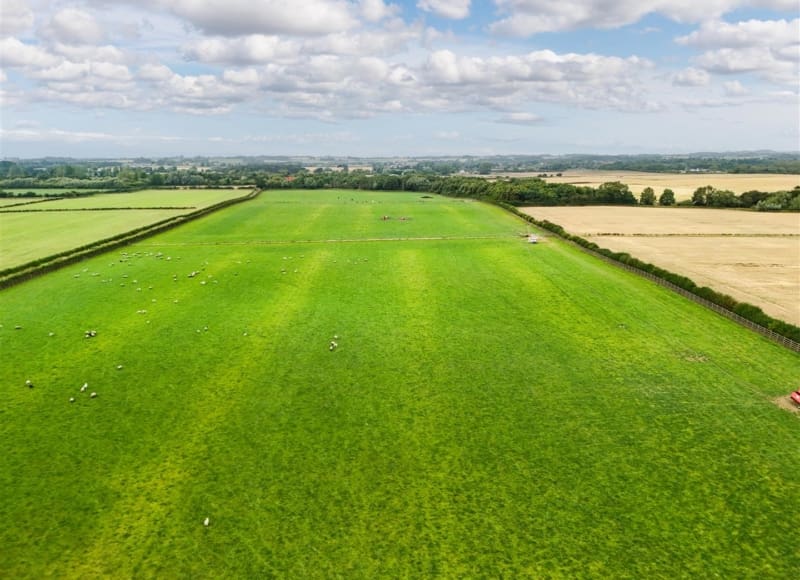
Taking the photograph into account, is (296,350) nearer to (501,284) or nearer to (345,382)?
(345,382)

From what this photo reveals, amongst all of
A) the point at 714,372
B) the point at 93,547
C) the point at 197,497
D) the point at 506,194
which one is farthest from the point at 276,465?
the point at 506,194

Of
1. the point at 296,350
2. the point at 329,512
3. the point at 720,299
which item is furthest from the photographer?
the point at 720,299

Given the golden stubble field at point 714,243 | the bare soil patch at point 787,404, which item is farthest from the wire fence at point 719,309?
the bare soil patch at point 787,404

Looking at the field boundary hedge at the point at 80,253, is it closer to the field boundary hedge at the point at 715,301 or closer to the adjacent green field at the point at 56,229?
the adjacent green field at the point at 56,229

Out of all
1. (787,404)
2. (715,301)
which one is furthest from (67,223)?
(787,404)

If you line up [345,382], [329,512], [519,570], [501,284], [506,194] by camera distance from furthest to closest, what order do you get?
[506,194] → [501,284] → [345,382] → [329,512] → [519,570]

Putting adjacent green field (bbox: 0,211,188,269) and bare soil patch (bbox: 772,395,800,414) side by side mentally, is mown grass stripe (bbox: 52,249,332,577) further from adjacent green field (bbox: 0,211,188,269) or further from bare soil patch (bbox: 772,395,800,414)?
adjacent green field (bbox: 0,211,188,269)
